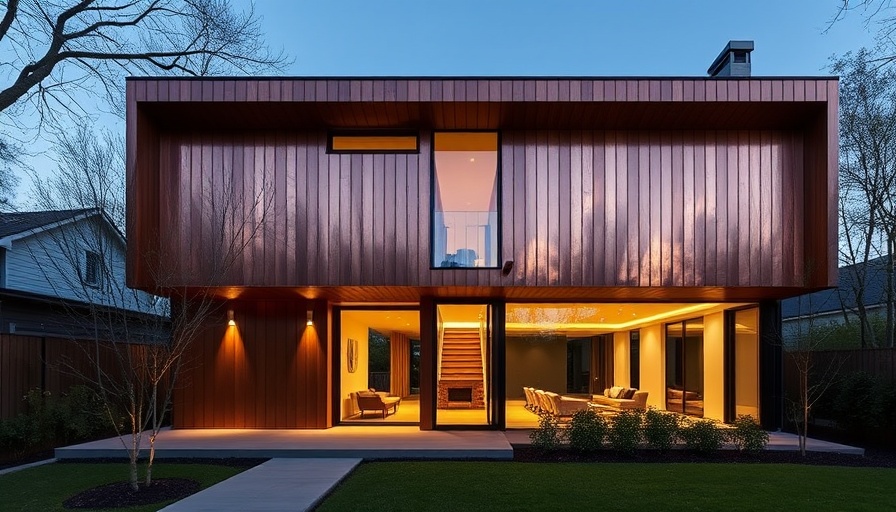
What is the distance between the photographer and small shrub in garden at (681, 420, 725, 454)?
9336mm

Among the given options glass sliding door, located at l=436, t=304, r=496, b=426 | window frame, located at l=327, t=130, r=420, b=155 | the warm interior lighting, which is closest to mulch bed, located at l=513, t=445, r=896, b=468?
glass sliding door, located at l=436, t=304, r=496, b=426

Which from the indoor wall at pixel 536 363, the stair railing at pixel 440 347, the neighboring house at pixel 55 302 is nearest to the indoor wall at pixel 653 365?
the indoor wall at pixel 536 363

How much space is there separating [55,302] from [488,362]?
303 inches

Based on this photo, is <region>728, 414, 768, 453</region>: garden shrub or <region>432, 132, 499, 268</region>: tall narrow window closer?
<region>728, 414, 768, 453</region>: garden shrub

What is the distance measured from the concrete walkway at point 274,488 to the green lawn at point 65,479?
0.34 meters

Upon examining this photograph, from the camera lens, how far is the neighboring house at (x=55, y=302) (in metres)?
7.69

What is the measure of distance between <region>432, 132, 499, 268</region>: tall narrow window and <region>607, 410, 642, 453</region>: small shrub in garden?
10.4 feet

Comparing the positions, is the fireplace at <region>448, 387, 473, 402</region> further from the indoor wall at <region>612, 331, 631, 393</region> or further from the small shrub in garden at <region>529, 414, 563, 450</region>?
the indoor wall at <region>612, 331, 631, 393</region>

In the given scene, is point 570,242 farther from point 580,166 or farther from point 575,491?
point 575,491

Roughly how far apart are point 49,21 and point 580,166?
35.7ft

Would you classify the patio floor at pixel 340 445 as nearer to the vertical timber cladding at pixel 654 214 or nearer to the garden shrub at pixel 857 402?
the garden shrub at pixel 857 402

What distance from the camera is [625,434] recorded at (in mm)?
9336

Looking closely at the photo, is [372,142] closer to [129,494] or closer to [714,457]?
[129,494]

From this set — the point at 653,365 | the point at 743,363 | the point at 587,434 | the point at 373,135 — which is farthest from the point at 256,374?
the point at 743,363
